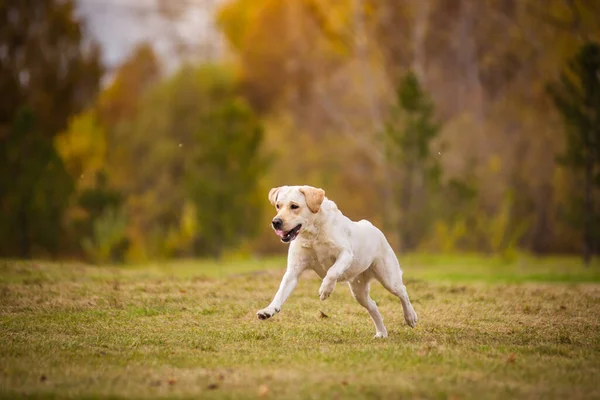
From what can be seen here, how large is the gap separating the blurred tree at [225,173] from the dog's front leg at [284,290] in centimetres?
1695

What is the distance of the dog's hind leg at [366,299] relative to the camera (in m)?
8.12

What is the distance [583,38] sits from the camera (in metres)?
25.2

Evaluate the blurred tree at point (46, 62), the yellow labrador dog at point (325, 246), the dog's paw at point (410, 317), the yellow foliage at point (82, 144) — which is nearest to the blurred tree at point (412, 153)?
the yellow foliage at point (82, 144)

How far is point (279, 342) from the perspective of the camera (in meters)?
7.86

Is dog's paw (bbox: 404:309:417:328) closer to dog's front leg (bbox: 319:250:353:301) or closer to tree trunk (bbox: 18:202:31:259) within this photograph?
dog's front leg (bbox: 319:250:353:301)

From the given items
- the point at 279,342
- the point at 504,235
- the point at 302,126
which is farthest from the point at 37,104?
the point at 279,342

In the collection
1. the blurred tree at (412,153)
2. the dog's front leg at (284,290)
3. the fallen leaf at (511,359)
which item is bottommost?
the fallen leaf at (511,359)

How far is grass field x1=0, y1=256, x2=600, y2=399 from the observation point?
584 cm

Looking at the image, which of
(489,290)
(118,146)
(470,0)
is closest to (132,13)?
(118,146)

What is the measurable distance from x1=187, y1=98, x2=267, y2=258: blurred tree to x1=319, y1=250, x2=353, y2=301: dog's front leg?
17.1 m

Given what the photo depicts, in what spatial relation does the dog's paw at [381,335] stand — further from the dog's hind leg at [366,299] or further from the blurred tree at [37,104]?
the blurred tree at [37,104]

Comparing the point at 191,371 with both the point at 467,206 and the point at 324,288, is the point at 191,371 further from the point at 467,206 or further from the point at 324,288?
the point at 467,206

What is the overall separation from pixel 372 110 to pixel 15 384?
28235 mm

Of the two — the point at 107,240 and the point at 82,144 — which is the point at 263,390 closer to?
the point at 107,240
